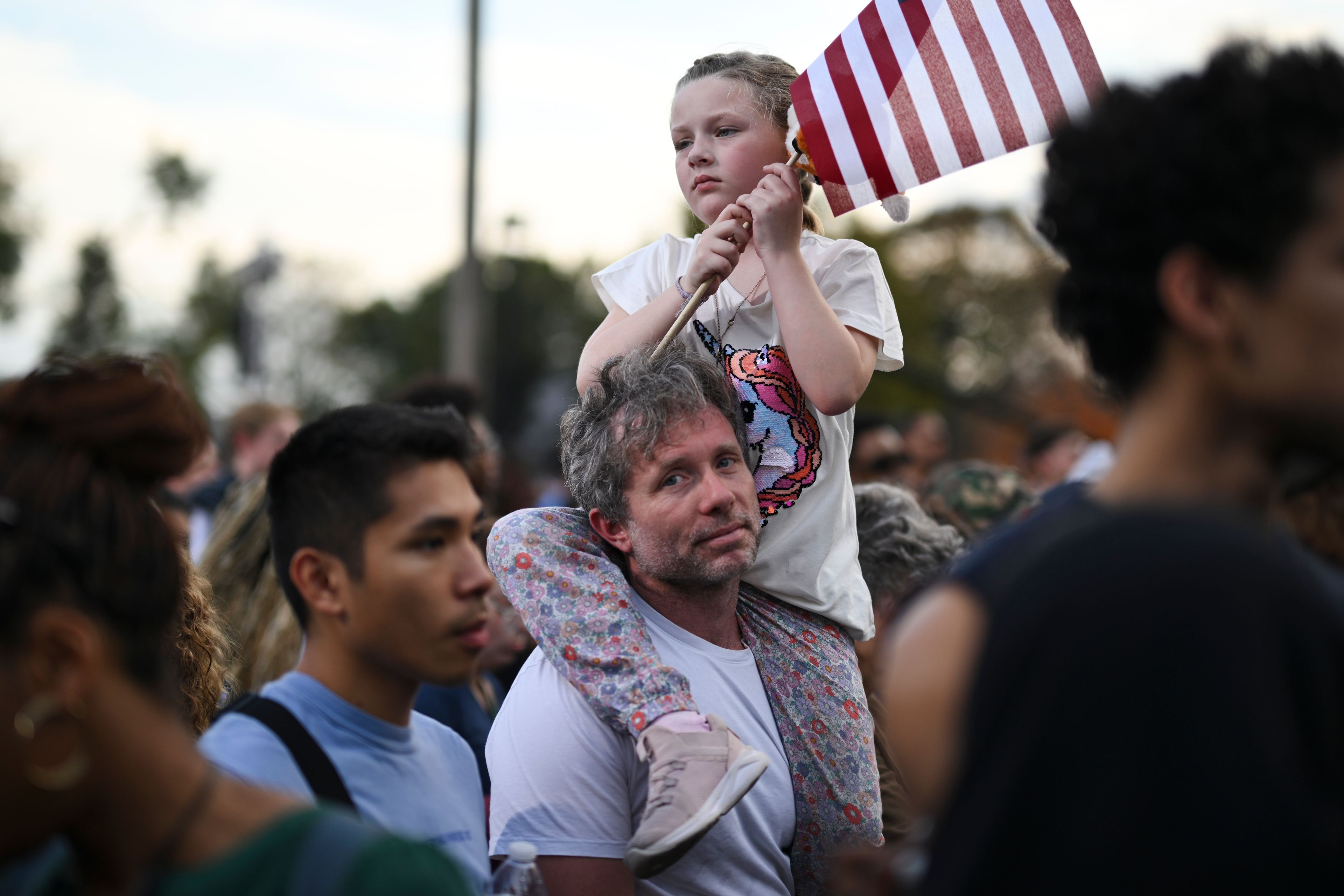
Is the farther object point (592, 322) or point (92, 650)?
point (592, 322)

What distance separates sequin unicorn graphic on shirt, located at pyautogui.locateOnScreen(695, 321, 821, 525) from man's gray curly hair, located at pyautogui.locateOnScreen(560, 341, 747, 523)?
6 cm

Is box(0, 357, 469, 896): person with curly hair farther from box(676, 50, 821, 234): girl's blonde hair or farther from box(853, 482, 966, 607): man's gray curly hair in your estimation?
box(853, 482, 966, 607): man's gray curly hair

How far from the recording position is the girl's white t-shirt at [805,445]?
10.8 feet

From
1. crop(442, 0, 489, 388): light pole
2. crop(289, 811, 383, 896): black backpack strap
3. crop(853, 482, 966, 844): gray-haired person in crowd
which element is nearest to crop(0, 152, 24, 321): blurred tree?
crop(442, 0, 489, 388): light pole

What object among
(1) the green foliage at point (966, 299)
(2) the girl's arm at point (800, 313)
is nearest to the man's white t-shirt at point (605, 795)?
(2) the girl's arm at point (800, 313)

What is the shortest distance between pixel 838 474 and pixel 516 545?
2.91ft

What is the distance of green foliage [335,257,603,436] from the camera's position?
45.1 metres

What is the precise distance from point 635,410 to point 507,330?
4231 centimetres

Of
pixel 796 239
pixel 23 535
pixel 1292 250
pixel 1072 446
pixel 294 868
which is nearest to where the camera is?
pixel 1292 250

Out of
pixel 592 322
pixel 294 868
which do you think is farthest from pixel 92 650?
pixel 592 322

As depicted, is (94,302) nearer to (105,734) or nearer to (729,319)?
(729,319)

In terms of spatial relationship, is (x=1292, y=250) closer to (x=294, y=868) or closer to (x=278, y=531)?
(x=294, y=868)

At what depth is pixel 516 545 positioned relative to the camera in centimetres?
310

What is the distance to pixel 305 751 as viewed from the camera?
6.73 feet
